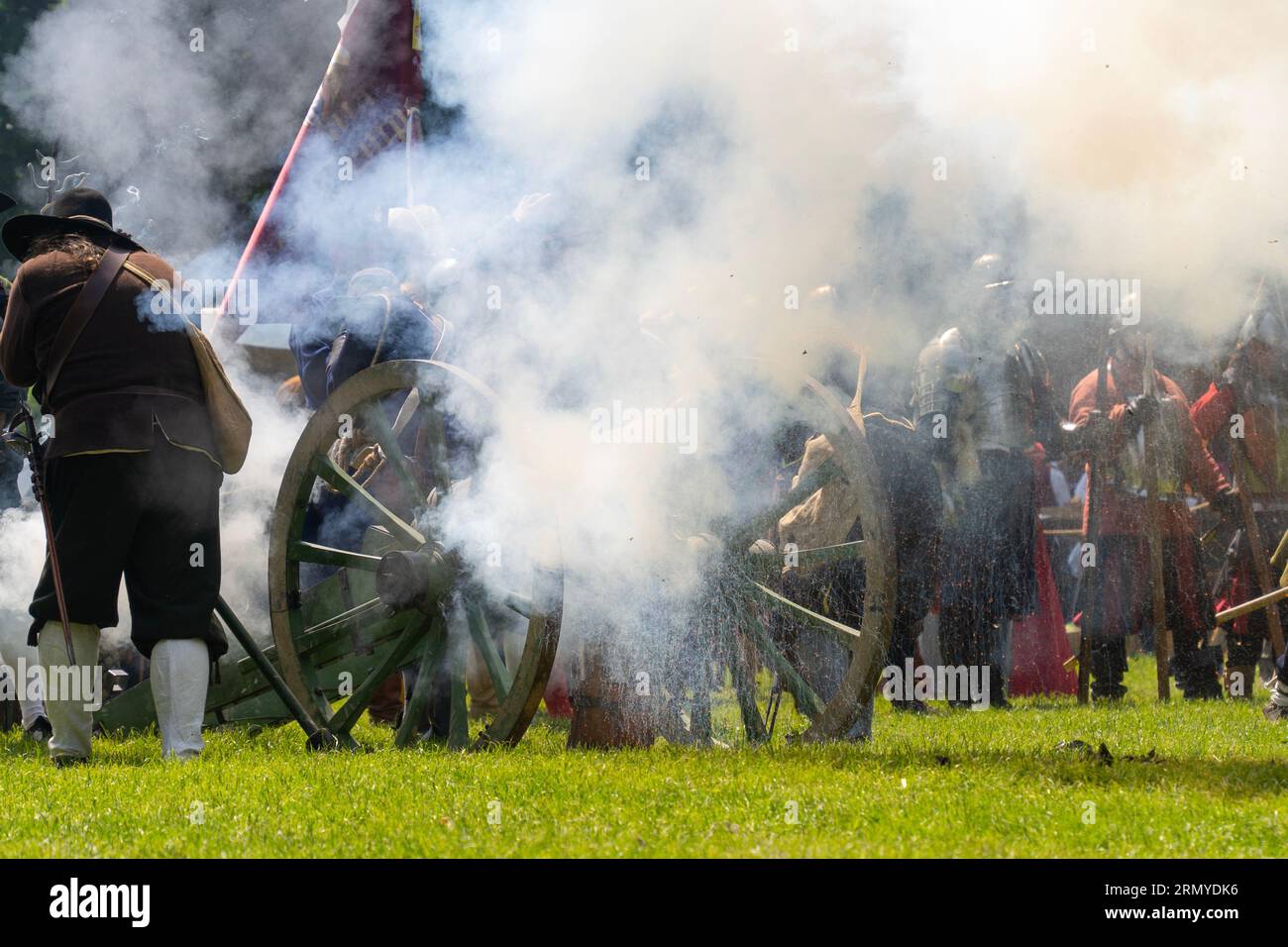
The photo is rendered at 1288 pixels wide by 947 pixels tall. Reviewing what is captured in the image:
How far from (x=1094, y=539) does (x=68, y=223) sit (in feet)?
15.4

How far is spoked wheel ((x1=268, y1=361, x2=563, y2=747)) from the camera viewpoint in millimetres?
4301

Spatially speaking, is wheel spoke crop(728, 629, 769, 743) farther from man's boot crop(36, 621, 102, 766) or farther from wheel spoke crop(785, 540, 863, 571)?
man's boot crop(36, 621, 102, 766)

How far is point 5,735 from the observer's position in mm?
5629

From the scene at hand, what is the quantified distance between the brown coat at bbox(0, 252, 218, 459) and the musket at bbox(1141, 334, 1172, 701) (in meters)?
4.24

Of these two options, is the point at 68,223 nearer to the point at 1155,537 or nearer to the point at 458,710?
the point at 458,710

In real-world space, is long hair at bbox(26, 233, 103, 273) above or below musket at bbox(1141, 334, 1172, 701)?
above

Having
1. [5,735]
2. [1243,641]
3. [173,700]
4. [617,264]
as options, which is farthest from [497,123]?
[1243,641]

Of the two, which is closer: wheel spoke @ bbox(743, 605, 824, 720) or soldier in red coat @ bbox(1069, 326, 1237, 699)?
wheel spoke @ bbox(743, 605, 824, 720)

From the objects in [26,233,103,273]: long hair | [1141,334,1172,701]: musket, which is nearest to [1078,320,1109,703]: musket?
[1141,334,1172,701]: musket

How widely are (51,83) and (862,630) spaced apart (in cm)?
586

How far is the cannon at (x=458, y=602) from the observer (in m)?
4.29
